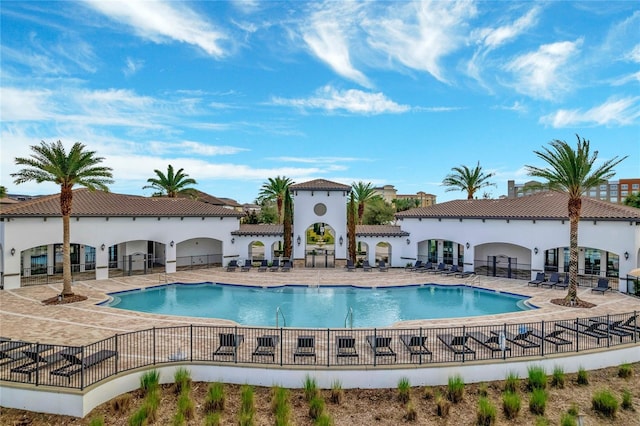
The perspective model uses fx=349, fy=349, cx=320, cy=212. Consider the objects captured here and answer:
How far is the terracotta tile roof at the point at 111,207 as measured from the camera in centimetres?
2477

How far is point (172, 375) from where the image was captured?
441 inches

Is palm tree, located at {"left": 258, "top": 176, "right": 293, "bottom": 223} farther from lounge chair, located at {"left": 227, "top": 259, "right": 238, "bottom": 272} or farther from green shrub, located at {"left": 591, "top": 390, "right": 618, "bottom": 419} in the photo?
green shrub, located at {"left": 591, "top": 390, "right": 618, "bottom": 419}

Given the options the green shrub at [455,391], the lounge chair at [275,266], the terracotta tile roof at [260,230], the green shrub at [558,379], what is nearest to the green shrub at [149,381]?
the green shrub at [455,391]

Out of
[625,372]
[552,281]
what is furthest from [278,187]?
[625,372]

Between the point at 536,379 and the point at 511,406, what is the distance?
2016mm

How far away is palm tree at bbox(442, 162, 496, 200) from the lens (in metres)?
41.0

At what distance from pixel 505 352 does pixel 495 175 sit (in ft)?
111

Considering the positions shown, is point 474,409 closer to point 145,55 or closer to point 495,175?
point 145,55

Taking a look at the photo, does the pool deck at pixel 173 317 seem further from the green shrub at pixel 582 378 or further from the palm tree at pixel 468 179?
the palm tree at pixel 468 179

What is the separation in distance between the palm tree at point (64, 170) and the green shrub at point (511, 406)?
22652 millimetres

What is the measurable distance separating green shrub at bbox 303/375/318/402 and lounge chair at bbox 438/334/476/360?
16.0 feet

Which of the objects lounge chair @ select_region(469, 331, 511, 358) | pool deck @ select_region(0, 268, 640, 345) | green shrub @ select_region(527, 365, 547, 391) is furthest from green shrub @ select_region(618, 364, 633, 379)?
pool deck @ select_region(0, 268, 640, 345)

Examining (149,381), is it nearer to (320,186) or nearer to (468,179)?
(320,186)

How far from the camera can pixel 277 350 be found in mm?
12938
